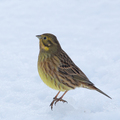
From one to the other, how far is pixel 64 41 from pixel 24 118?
14.9 feet

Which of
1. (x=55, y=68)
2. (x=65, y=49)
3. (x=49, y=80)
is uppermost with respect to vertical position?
(x=55, y=68)

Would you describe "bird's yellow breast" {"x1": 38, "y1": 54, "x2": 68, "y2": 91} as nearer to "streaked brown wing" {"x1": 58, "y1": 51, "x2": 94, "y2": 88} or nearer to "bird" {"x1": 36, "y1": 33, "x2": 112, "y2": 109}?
"bird" {"x1": 36, "y1": 33, "x2": 112, "y2": 109}

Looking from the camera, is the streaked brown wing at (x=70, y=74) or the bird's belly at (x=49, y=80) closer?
the bird's belly at (x=49, y=80)

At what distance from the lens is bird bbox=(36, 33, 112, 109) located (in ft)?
17.0

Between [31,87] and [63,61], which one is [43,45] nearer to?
[63,61]

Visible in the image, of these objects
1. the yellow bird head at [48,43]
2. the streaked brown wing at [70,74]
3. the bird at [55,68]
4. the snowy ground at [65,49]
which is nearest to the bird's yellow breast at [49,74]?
the bird at [55,68]

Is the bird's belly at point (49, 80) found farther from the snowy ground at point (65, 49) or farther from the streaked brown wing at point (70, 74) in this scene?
the snowy ground at point (65, 49)

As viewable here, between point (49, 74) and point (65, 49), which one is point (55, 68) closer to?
point (49, 74)

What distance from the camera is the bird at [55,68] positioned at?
5168 millimetres

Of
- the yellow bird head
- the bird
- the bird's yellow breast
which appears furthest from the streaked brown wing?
the yellow bird head

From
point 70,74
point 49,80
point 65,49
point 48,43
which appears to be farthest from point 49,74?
point 65,49

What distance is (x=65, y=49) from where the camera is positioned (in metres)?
8.60

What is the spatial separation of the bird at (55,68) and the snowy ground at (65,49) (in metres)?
0.38

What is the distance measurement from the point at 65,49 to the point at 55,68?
3.42 meters
